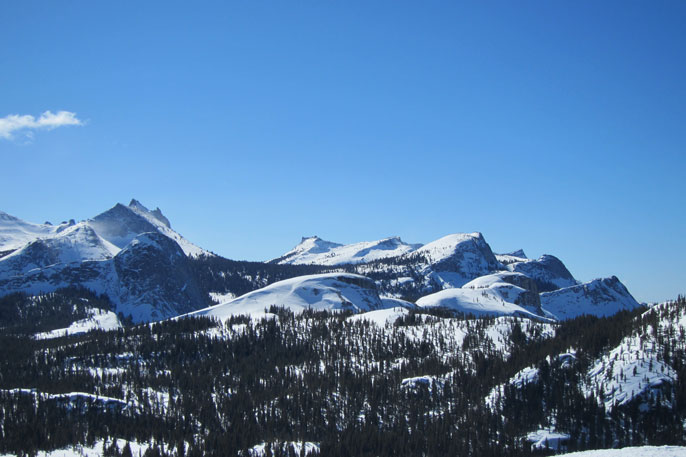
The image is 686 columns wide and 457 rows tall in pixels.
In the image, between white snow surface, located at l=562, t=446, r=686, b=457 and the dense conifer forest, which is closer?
white snow surface, located at l=562, t=446, r=686, b=457

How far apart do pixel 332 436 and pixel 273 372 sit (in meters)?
44.6

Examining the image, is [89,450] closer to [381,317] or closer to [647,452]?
[647,452]

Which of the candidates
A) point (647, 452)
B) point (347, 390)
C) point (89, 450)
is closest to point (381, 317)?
point (347, 390)

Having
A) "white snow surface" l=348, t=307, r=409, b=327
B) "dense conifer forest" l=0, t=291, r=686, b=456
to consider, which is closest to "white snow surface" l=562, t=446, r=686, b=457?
"dense conifer forest" l=0, t=291, r=686, b=456

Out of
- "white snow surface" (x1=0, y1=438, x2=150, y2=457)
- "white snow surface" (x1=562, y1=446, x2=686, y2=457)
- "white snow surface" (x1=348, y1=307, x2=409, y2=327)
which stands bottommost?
"white snow surface" (x1=0, y1=438, x2=150, y2=457)

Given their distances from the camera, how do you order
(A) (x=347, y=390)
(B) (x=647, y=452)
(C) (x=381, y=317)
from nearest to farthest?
(B) (x=647, y=452) < (A) (x=347, y=390) < (C) (x=381, y=317)

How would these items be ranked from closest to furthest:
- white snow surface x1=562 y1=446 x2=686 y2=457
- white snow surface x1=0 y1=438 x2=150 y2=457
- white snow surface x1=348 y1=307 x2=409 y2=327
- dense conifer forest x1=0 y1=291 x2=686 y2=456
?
white snow surface x1=562 y1=446 x2=686 y2=457, white snow surface x1=0 y1=438 x2=150 y2=457, dense conifer forest x1=0 y1=291 x2=686 y2=456, white snow surface x1=348 y1=307 x2=409 y2=327

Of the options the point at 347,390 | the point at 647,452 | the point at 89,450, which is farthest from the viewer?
the point at 347,390

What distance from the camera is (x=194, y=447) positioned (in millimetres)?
99375

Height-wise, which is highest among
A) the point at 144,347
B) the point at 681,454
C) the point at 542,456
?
the point at 144,347

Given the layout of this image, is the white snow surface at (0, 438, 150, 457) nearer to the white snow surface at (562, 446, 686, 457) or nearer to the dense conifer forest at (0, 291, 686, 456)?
the dense conifer forest at (0, 291, 686, 456)

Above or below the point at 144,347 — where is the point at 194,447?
below

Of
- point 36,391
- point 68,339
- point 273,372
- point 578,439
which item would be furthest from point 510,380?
A: point 68,339

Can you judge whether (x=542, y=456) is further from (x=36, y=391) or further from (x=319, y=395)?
(x=36, y=391)
